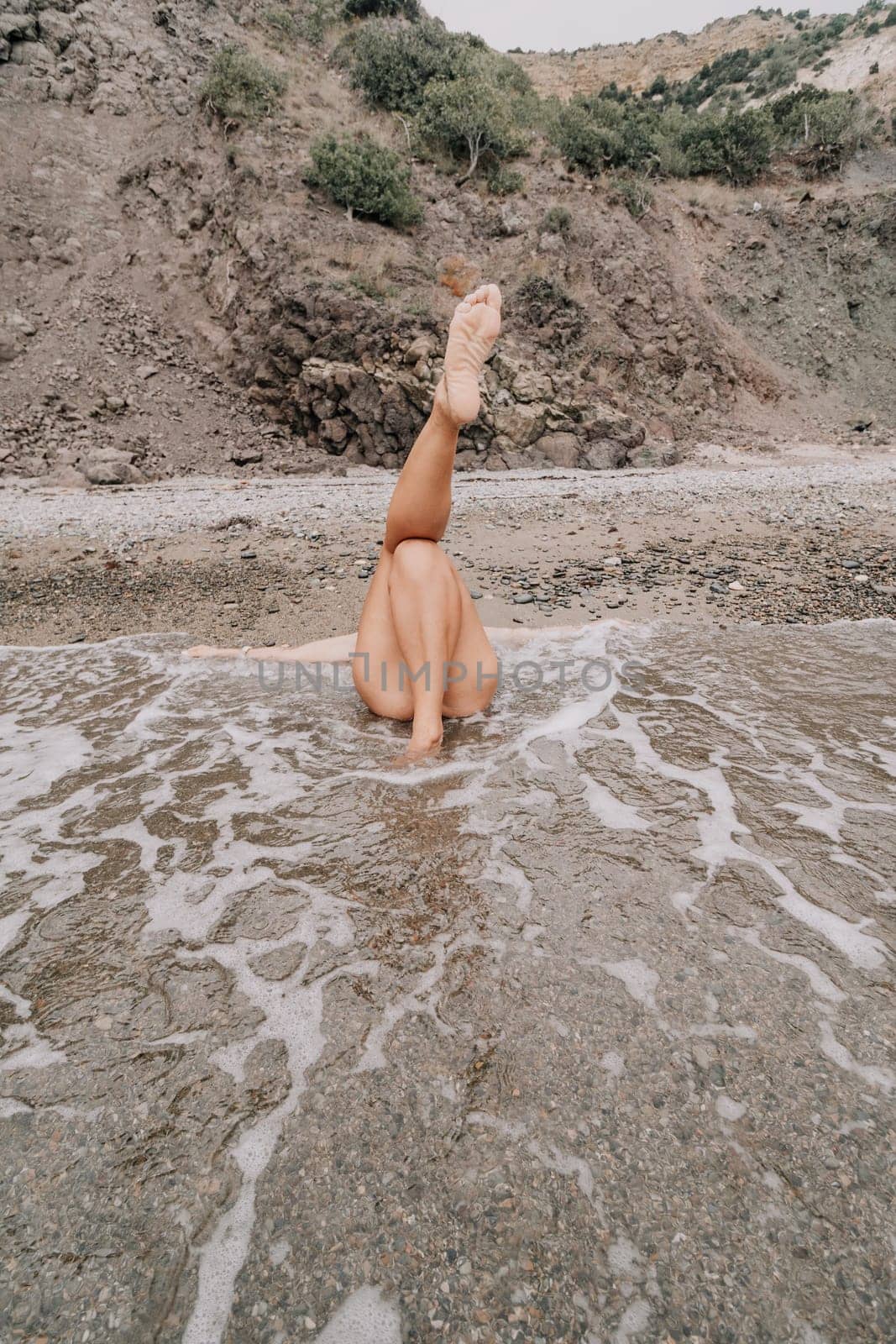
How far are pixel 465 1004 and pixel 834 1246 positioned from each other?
0.85m

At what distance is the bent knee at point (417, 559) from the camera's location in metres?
2.84

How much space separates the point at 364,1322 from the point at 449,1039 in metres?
0.54

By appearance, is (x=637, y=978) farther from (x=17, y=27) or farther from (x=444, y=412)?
(x=17, y=27)

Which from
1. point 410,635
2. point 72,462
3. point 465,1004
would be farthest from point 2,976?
point 72,462

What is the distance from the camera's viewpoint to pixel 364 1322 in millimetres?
1051

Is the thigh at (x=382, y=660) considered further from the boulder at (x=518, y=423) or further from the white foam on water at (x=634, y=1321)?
the boulder at (x=518, y=423)

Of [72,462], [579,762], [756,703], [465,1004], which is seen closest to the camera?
[465,1004]

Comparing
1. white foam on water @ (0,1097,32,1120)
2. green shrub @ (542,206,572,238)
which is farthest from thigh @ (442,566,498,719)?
green shrub @ (542,206,572,238)

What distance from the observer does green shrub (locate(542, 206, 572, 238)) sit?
1617 cm

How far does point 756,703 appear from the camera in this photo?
10.7 feet

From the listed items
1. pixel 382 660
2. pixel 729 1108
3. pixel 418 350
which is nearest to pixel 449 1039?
Result: pixel 729 1108

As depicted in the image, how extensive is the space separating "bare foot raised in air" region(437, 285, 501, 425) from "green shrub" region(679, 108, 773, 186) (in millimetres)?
25738

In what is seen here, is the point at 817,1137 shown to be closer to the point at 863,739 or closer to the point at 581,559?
the point at 863,739

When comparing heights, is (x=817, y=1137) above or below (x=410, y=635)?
below
